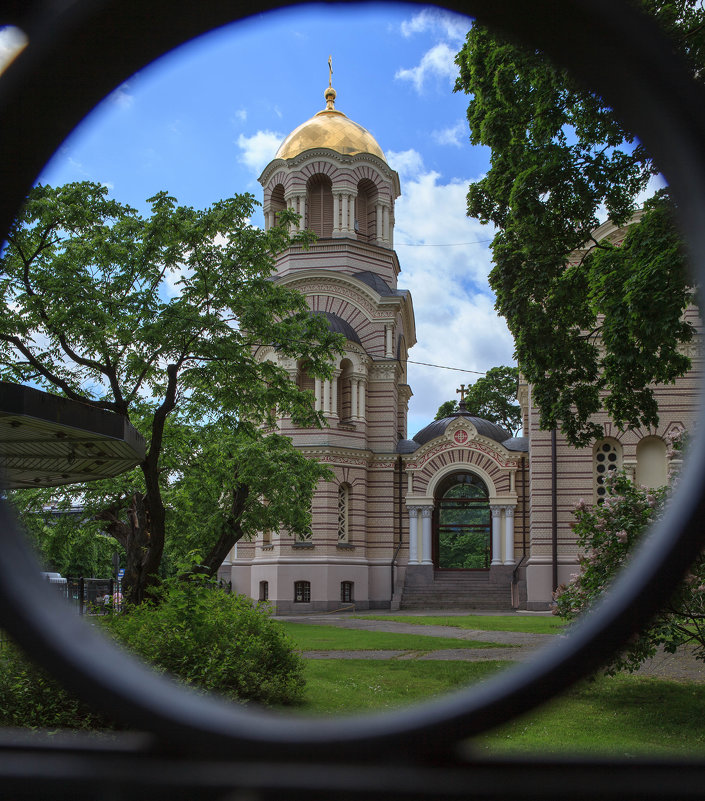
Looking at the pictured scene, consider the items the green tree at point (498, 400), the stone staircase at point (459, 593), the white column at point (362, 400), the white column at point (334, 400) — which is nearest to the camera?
the stone staircase at point (459, 593)

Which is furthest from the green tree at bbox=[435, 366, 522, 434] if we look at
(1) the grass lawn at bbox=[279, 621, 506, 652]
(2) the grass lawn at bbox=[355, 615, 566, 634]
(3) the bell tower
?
(1) the grass lawn at bbox=[279, 621, 506, 652]

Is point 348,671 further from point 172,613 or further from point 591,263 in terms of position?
point 591,263

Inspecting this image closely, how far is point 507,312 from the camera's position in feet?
38.1

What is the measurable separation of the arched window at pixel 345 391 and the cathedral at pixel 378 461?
0.05m

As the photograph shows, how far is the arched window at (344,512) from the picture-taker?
3139 centimetres

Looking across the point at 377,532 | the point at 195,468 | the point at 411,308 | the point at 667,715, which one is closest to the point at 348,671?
the point at 667,715

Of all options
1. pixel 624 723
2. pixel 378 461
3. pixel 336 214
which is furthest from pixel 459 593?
pixel 624 723

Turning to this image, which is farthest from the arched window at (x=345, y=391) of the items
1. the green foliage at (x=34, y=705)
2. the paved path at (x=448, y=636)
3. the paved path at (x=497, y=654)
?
the green foliage at (x=34, y=705)

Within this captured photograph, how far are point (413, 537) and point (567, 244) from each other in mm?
22154

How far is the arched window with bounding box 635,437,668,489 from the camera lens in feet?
89.9

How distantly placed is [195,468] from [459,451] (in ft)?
60.8

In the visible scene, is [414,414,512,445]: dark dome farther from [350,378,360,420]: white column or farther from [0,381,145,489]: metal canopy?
[0,381,145,489]: metal canopy

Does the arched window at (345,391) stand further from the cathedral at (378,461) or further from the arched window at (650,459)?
the arched window at (650,459)

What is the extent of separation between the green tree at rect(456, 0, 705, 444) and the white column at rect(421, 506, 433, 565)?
19.9m
